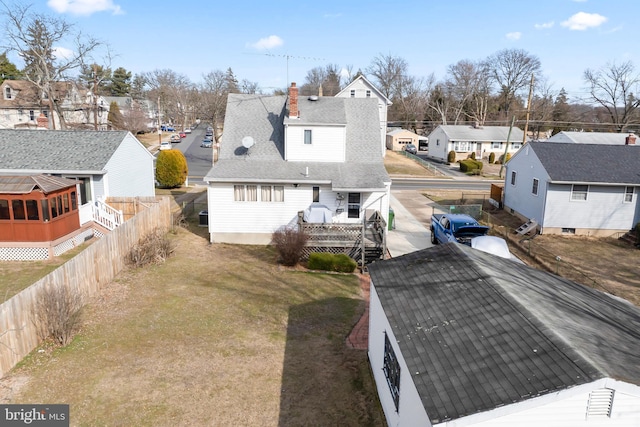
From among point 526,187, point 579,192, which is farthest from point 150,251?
point 579,192

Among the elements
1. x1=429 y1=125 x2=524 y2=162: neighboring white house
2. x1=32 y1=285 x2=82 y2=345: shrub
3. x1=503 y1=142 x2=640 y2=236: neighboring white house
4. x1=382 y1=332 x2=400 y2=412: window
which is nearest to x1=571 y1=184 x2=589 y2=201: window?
x1=503 y1=142 x2=640 y2=236: neighboring white house

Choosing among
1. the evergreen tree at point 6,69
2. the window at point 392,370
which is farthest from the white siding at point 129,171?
the evergreen tree at point 6,69

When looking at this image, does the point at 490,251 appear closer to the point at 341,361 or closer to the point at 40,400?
the point at 341,361

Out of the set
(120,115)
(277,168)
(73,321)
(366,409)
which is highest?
(120,115)

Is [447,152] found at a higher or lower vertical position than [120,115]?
lower

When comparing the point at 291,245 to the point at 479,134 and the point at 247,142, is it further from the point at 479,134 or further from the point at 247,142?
the point at 479,134

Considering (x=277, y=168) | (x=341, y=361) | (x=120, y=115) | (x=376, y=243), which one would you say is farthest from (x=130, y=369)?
(x=120, y=115)

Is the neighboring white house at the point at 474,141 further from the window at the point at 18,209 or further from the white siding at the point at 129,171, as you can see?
the window at the point at 18,209

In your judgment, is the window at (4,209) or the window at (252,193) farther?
the window at (252,193)
